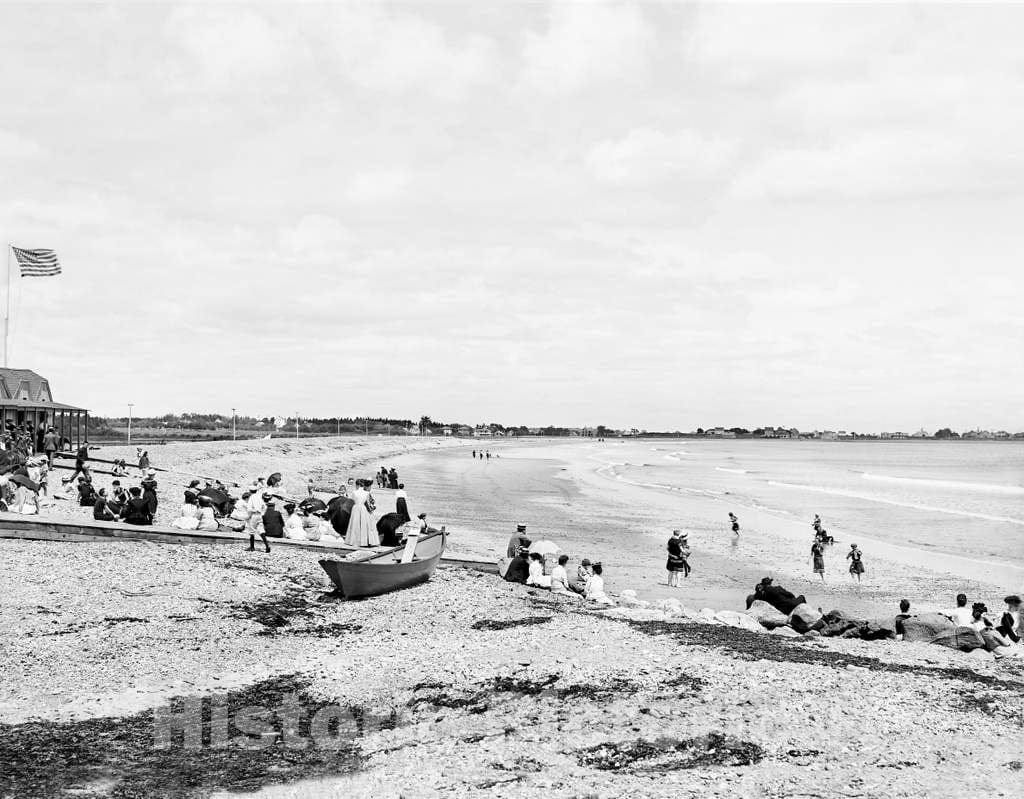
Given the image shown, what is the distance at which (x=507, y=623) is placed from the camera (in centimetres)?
1345

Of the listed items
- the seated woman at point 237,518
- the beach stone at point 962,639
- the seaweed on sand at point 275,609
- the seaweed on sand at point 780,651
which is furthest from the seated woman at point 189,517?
the beach stone at point 962,639

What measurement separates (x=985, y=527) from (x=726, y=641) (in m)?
31.5

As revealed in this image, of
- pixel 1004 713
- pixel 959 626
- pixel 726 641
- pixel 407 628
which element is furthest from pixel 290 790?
pixel 959 626

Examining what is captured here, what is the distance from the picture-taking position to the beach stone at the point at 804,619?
1474 centimetres

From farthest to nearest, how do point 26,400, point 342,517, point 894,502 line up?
point 894,502, point 26,400, point 342,517

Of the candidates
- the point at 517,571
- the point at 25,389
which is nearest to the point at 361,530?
the point at 517,571

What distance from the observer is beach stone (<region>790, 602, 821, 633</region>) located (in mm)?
14742

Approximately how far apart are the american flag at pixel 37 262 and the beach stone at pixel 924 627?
1558 inches

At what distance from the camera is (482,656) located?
1152 centimetres

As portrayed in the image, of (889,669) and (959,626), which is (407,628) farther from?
(959,626)

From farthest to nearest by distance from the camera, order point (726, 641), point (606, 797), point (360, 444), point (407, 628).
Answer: point (360, 444)
point (407, 628)
point (726, 641)
point (606, 797)

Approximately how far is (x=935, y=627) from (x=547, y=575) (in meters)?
7.53

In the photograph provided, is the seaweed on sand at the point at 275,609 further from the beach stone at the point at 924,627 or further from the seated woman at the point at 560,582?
the beach stone at the point at 924,627

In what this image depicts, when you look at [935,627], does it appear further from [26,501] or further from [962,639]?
[26,501]
